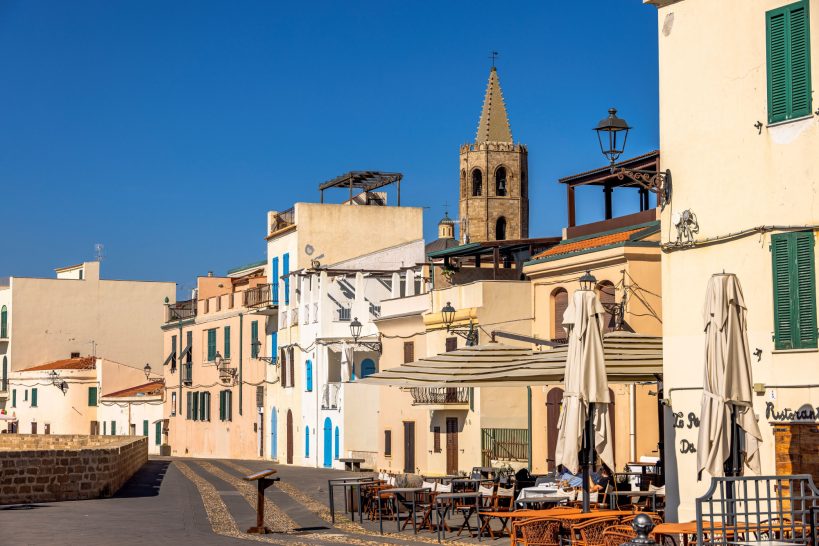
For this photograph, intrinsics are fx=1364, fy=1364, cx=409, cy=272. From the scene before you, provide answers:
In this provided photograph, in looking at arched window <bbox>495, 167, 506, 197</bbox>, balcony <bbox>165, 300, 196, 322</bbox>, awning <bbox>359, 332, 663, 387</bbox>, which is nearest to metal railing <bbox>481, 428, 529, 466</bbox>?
awning <bbox>359, 332, 663, 387</bbox>

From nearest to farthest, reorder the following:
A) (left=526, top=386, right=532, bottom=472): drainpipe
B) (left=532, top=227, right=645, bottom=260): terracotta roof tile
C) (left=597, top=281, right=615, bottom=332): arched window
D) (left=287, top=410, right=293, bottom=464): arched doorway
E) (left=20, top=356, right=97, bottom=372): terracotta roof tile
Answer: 1. (left=597, top=281, right=615, bottom=332): arched window
2. (left=532, top=227, right=645, bottom=260): terracotta roof tile
3. (left=526, top=386, right=532, bottom=472): drainpipe
4. (left=287, top=410, right=293, bottom=464): arched doorway
5. (left=20, top=356, right=97, bottom=372): terracotta roof tile

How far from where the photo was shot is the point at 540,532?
51.7 feet

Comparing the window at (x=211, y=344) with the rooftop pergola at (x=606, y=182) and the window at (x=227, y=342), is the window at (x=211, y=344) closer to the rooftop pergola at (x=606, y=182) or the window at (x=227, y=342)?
the window at (x=227, y=342)

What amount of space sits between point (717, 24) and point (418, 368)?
7779 mm

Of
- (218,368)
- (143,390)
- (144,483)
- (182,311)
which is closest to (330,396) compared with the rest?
(218,368)

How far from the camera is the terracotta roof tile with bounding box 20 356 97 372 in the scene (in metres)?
74.4

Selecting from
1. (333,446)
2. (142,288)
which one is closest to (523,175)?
(142,288)

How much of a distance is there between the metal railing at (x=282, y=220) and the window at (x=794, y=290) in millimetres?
39380

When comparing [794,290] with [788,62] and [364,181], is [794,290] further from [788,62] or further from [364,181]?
[364,181]

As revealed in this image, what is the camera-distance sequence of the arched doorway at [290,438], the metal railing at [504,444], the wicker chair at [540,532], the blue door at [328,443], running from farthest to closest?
the arched doorway at [290,438] < the blue door at [328,443] < the metal railing at [504,444] < the wicker chair at [540,532]

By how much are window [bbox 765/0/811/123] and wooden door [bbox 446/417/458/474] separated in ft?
74.5

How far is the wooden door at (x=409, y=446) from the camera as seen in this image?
41312 mm

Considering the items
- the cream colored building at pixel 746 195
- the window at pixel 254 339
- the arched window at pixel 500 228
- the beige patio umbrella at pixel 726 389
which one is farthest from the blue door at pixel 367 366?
the arched window at pixel 500 228

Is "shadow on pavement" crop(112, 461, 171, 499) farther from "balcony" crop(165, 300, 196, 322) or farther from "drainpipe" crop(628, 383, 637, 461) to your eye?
"balcony" crop(165, 300, 196, 322)
